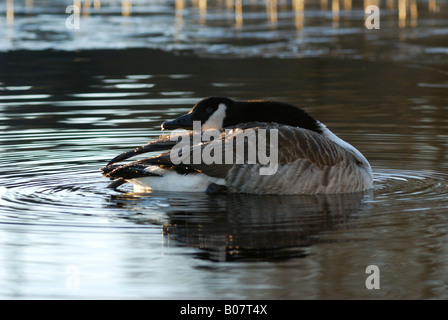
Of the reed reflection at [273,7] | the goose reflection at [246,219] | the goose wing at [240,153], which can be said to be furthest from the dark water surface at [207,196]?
the reed reflection at [273,7]

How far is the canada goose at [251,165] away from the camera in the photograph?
926 cm

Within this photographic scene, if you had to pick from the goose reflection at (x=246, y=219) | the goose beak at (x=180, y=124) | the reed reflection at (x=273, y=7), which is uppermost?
the reed reflection at (x=273, y=7)

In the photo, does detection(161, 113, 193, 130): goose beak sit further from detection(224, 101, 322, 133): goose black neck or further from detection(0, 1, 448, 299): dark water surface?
detection(0, 1, 448, 299): dark water surface

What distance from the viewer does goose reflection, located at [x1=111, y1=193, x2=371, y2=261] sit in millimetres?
7520

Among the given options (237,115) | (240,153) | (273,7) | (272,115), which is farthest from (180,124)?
(273,7)

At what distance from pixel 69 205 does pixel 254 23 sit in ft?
→ 81.1

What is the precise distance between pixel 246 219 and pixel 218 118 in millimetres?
1971

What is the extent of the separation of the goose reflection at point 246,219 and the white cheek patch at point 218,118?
3.48 ft

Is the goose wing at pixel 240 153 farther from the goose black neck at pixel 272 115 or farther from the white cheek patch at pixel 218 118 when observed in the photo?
the white cheek patch at pixel 218 118

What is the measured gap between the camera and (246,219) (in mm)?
8578

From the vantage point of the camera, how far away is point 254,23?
33.2 m

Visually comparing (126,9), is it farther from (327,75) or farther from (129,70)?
(327,75)

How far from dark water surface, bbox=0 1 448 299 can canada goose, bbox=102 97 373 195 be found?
0.15 m

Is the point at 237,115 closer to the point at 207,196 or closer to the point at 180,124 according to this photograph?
the point at 180,124
